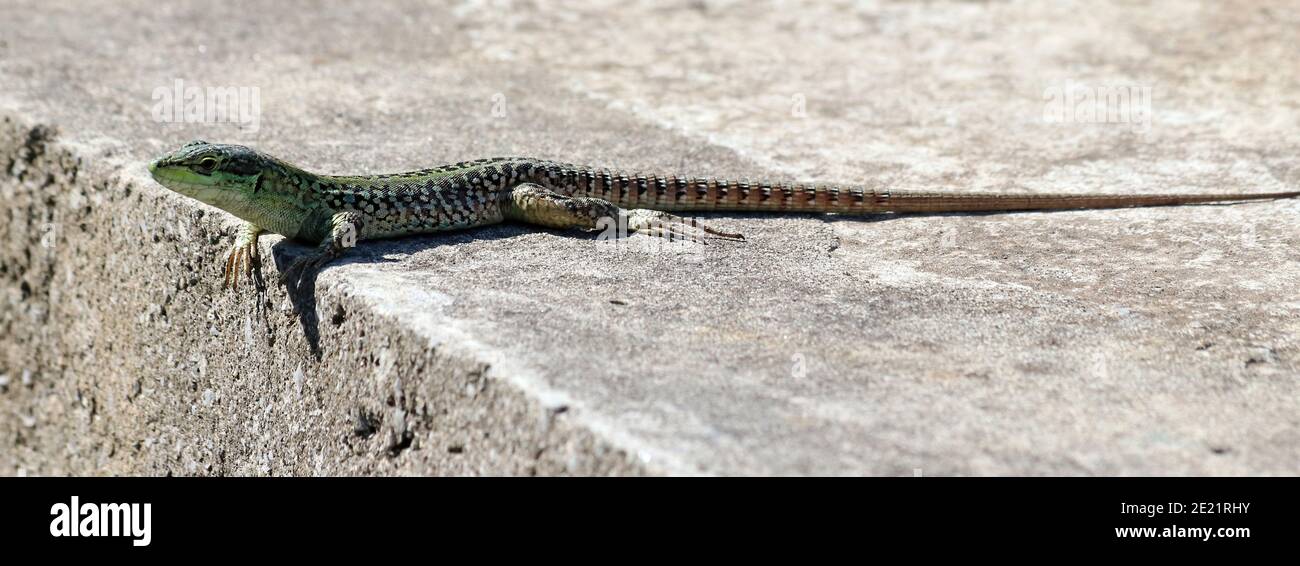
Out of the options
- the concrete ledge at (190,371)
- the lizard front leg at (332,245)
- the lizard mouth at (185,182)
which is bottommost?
the concrete ledge at (190,371)

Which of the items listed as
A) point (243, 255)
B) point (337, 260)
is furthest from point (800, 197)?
point (243, 255)

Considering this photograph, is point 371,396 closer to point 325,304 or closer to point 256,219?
point 325,304

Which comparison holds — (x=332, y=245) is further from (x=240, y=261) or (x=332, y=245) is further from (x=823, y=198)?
(x=823, y=198)
